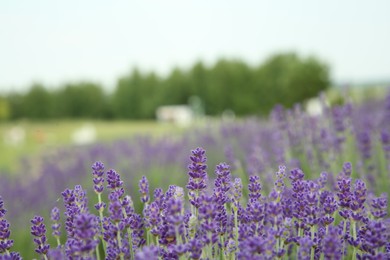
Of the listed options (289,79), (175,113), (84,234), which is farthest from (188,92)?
(84,234)

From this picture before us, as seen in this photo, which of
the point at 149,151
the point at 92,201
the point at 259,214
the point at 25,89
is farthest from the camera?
the point at 25,89

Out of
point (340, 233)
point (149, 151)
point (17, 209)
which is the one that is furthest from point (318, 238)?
point (149, 151)

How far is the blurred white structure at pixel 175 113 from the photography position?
111ft

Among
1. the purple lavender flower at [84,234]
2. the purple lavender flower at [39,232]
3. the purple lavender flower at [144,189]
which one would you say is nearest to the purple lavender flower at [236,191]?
the purple lavender flower at [144,189]

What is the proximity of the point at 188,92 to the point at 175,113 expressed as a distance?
4790 millimetres

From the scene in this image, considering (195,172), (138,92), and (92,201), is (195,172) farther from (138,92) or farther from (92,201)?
(138,92)

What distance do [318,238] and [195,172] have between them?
0.57 m

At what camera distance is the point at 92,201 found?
6141mm

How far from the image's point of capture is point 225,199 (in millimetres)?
2037

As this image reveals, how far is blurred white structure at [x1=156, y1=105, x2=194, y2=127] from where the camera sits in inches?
1334

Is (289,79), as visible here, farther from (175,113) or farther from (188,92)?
(188,92)

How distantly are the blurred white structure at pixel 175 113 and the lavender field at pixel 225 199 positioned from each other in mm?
23001

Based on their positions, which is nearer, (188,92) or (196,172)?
(196,172)

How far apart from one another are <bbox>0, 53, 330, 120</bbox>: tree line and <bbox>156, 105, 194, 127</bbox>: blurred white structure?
946 mm
